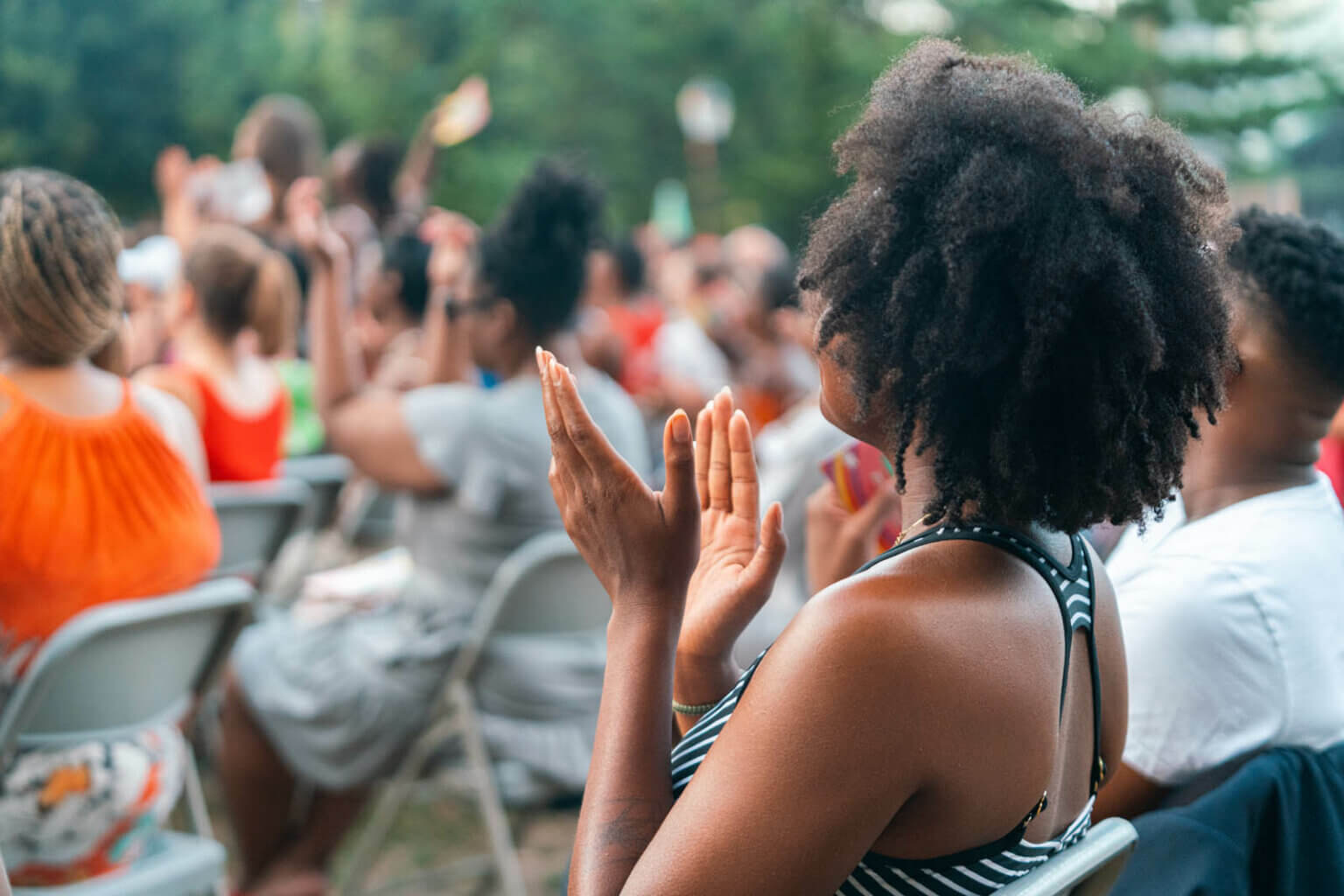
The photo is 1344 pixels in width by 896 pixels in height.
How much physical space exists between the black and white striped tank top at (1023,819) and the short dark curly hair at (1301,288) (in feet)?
2.17

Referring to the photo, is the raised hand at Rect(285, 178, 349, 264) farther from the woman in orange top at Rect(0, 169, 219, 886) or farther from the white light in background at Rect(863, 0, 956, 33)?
the white light in background at Rect(863, 0, 956, 33)

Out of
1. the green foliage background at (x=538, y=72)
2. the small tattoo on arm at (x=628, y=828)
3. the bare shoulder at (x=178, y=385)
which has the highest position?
the green foliage background at (x=538, y=72)

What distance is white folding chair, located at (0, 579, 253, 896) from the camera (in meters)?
1.93

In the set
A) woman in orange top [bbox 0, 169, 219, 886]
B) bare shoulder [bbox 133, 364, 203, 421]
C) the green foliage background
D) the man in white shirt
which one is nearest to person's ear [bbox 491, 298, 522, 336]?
bare shoulder [bbox 133, 364, 203, 421]

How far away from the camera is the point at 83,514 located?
2.08 meters

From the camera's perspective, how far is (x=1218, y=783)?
1554mm

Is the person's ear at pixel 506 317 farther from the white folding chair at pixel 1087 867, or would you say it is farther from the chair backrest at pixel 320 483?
the white folding chair at pixel 1087 867

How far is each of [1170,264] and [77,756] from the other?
179cm

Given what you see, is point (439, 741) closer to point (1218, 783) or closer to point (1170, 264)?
point (1218, 783)

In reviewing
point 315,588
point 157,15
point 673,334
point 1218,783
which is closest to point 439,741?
point 315,588

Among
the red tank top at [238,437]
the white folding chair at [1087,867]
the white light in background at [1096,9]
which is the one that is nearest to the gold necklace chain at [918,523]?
the white folding chair at [1087,867]

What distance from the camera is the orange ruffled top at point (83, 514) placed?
78.8 inches

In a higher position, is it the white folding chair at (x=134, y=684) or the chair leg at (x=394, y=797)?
the white folding chair at (x=134, y=684)

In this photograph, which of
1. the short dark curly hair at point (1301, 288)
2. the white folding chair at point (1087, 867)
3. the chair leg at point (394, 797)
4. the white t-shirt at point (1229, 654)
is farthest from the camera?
the chair leg at point (394, 797)
